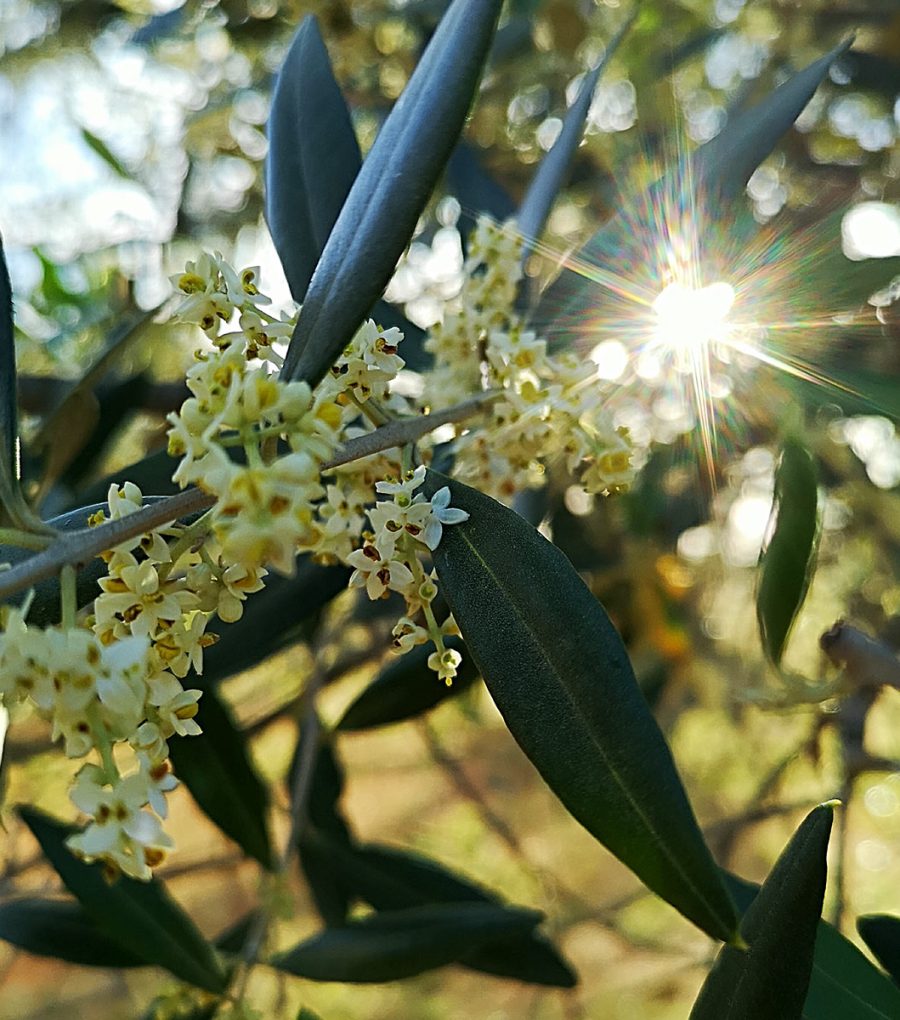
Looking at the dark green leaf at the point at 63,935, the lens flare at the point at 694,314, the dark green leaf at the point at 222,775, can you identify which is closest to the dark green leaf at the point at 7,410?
the dark green leaf at the point at 222,775

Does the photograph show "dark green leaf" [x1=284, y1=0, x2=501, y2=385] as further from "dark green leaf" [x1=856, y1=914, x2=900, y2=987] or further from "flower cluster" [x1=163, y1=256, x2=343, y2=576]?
"dark green leaf" [x1=856, y1=914, x2=900, y2=987]

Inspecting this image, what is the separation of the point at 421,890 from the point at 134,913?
0.49 m

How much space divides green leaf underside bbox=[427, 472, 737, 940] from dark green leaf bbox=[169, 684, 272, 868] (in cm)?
63

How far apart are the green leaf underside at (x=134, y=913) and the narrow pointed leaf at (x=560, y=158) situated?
88 cm

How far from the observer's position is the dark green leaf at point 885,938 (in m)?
0.93

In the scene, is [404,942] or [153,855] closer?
[153,855]

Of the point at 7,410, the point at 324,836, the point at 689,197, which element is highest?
the point at 689,197

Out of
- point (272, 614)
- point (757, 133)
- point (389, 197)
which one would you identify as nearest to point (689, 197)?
point (757, 133)

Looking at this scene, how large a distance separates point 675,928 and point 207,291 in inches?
158

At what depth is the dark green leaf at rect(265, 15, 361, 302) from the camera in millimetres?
1029

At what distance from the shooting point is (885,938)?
0.93m

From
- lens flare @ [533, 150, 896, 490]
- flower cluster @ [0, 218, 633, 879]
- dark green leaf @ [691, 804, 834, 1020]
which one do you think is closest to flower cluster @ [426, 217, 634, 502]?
flower cluster @ [0, 218, 633, 879]

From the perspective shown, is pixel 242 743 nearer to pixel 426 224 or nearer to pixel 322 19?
pixel 426 224

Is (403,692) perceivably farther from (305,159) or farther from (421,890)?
(305,159)
